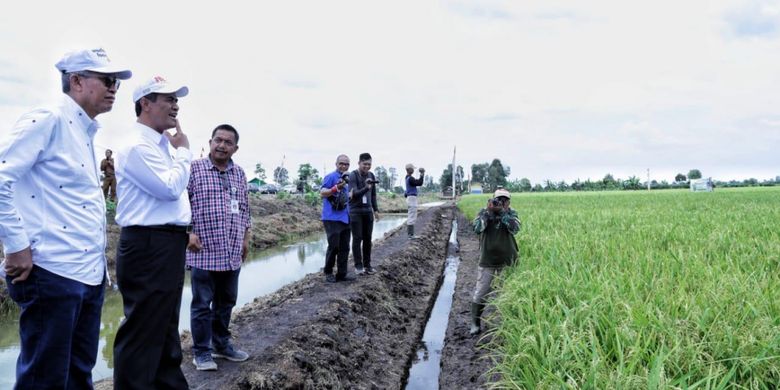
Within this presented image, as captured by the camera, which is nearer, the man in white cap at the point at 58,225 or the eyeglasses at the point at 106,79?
the man in white cap at the point at 58,225

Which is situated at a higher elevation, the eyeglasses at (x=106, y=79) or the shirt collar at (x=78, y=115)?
the eyeglasses at (x=106, y=79)

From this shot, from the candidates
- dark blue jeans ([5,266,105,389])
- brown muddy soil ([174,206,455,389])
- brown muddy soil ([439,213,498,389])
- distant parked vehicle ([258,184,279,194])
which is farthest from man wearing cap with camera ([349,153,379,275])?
distant parked vehicle ([258,184,279,194])

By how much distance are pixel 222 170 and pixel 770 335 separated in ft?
11.8

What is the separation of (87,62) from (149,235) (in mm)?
863

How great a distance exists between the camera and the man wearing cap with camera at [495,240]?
14.8 ft

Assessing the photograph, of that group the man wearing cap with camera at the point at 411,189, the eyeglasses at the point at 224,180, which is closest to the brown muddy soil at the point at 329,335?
the eyeglasses at the point at 224,180

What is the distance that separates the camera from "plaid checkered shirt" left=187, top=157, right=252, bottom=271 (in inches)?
132

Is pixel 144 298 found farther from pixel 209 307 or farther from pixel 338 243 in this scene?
pixel 338 243

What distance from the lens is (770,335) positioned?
256 cm

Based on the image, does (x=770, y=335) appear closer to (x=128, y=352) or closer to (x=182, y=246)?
(x=182, y=246)

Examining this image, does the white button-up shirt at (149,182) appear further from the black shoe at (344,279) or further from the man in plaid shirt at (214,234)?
the black shoe at (344,279)

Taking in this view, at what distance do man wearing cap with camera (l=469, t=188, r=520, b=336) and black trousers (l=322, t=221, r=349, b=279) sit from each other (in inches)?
82.4

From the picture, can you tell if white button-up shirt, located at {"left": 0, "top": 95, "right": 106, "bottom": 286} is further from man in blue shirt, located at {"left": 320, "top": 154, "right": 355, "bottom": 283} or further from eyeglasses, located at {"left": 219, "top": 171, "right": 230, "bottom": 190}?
man in blue shirt, located at {"left": 320, "top": 154, "right": 355, "bottom": 283}

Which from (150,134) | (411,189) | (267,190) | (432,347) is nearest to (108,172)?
(411,189)
